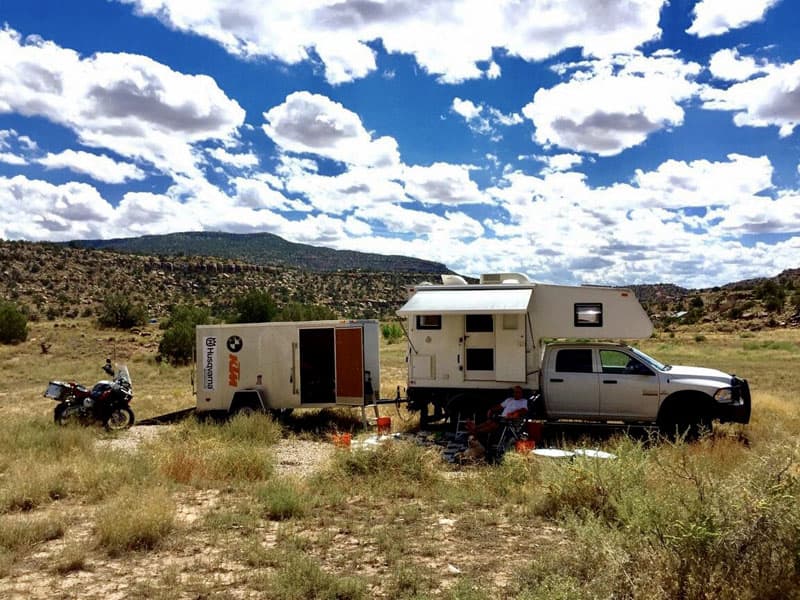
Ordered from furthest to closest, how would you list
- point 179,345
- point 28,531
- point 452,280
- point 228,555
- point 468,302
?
point 179,345 → point 452,280 → point 468,302 → point 28,531 → point 228,555

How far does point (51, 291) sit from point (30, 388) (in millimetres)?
37309

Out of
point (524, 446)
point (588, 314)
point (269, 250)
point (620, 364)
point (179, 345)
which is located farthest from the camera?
point (269, 250)

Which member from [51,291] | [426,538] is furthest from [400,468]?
[51,291]

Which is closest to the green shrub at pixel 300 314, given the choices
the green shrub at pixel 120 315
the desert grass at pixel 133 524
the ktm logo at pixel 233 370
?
the green shrub at pixel 120 315

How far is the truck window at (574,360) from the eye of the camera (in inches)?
464

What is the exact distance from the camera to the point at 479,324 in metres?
12.6

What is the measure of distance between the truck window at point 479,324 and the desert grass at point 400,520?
2615 mm

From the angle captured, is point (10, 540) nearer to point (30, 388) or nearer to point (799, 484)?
point (799, 484)

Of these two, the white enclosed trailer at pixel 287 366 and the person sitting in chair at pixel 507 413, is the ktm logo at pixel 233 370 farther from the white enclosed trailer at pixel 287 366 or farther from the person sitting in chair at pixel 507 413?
the person sitting in chair at pixel 507 413

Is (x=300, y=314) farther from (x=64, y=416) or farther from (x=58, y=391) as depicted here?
(x=64, y=416)

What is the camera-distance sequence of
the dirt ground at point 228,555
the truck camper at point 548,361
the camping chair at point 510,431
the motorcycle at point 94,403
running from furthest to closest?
the motorcycle at point 94,403 → the truck camper at point 548,361 → the camping chair at point 510,431 → the dirt ground at point 228,555

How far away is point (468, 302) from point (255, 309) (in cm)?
2589

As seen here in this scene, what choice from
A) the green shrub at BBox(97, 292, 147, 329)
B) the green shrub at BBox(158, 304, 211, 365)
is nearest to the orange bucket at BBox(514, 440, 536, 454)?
the green shrub at BBox(158, 304, 211, 365)

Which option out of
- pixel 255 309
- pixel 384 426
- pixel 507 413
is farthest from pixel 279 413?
pixel 255 309
